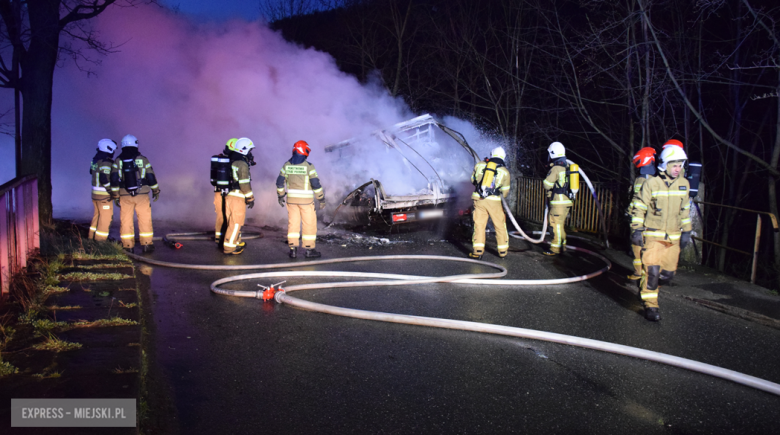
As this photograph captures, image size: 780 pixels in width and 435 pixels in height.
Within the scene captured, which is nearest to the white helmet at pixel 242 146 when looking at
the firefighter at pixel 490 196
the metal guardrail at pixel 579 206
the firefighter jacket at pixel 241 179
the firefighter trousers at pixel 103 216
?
the firefighter jacket at pixel 241 179

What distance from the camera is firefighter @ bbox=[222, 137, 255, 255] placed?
25.3ft

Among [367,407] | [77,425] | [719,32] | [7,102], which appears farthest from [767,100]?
[7,102]

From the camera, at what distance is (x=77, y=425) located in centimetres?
271

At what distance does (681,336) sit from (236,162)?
6260mm

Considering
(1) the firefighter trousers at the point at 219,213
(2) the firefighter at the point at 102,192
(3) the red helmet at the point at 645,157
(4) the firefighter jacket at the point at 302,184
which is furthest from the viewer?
(1) the firefighter trousers at the point at 219,213

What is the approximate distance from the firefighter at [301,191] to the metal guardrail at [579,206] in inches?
230

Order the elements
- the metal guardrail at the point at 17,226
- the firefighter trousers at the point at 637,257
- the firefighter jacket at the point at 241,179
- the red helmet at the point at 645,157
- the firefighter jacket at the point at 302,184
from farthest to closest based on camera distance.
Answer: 1. the firefighter jacket at the point at 241,179
2. the firefighter jacket at the point at 302,184
3. the red helmet at the point at 645,157
4. the firefighter trousers at the point at 637,257
5. the metal guardrail at the point at 17,226

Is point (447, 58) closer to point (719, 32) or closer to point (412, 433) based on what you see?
point (719, 32)

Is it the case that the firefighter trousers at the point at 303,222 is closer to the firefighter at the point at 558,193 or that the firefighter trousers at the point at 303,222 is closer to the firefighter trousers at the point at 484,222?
the firefighter trousers at the point at 484,222

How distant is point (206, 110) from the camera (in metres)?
13.1

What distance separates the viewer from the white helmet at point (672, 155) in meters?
5.04

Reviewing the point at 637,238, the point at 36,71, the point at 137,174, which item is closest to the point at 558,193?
the point at 637,238

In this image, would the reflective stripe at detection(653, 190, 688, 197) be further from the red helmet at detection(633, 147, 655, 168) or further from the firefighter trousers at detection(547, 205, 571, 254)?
the firefighter trousers at detection(547, 205, 571, 254)

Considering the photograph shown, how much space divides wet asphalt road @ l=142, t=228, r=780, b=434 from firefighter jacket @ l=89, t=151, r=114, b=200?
2701 millimetres
